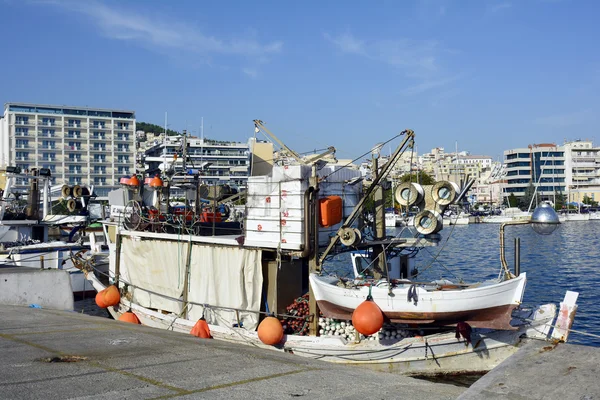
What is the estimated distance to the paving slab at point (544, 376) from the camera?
6.88m

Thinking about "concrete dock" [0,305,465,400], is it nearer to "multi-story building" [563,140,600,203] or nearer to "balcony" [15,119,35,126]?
"balcony" [15,119,35,126]

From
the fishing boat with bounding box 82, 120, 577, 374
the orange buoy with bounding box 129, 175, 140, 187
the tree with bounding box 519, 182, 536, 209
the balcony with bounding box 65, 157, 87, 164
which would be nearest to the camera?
the fishing boat with bounding box 82, 120, 577, 374

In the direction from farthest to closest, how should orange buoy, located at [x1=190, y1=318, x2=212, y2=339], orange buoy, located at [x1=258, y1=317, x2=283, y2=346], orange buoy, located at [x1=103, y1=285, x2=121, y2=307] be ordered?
orange buoy, located at [x1=103, y1=285, x2=121, y2=307], orange buoy, located at [x1=190, y1=318, x2=212, y2=339], orange buoy, located at [x1=258, y1=317, x2=283, y2=346]

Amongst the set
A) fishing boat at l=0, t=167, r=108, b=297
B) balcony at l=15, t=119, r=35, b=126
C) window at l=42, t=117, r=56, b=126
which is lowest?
fishing boat at l=0, t=167, r=108, b=297

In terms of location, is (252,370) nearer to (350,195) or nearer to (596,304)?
(350,195)

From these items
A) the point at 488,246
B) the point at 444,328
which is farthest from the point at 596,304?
the point at 488,246

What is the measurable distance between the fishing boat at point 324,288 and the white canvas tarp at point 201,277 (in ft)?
0.11

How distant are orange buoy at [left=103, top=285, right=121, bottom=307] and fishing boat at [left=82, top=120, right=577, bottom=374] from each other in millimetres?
335

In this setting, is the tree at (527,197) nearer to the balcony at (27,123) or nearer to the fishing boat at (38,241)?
the balcony at (27,123)

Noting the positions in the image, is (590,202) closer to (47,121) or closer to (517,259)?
(47,121)

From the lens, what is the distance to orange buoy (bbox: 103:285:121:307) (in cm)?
1955

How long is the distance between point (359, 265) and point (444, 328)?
4812 millimetres

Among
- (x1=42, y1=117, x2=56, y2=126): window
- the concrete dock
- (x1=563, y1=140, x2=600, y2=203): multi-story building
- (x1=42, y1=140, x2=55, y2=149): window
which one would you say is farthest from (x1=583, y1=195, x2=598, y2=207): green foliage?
the concrete dock

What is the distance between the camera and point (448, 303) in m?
12.5
